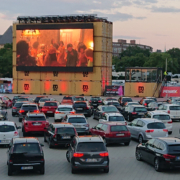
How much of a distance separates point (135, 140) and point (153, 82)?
46.4 meters

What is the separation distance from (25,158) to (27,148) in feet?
1.31

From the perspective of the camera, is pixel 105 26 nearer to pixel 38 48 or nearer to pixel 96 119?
pixel 38 48

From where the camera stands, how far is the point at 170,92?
7031 centimetres

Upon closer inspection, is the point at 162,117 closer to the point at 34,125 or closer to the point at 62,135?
the point at 34,125

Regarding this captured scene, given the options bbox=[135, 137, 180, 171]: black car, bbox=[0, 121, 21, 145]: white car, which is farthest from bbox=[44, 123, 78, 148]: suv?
bbox=[135, 137, 180, 171]: black car

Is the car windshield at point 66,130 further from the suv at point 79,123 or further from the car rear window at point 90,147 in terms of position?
the car rear window at point 90,147


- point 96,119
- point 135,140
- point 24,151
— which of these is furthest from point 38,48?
point 24,151

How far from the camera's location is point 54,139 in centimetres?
2122

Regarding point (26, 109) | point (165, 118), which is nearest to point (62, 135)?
point (165, 118)

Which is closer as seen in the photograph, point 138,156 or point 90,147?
point 90,147

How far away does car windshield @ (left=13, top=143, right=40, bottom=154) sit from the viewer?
1555 cm

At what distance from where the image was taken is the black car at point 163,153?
16000 mm

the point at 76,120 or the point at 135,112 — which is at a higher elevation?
the point at 76,120

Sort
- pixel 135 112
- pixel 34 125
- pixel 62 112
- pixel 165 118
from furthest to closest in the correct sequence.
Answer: pixel 135 112
pixel 62 112
pixel 165 118
pixel 34 125
